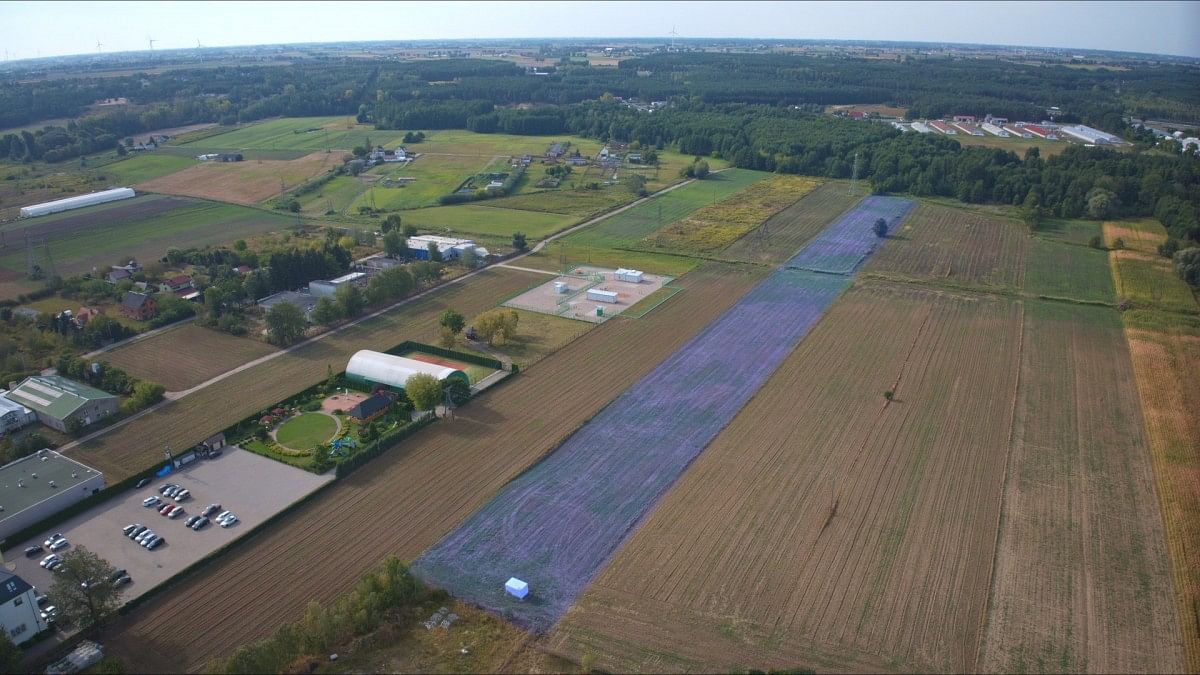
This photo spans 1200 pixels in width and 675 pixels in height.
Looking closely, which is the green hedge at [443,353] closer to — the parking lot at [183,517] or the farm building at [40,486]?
the parking lot at [183,517]

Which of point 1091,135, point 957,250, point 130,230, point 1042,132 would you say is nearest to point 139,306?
point 130,230

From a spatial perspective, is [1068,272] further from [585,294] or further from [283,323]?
[283,323]

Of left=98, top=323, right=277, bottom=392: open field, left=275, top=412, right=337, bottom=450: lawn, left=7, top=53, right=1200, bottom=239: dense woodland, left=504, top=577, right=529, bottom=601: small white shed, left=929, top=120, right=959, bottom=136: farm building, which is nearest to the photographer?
left=504, top=577, right=529, bottom=601: small white shed

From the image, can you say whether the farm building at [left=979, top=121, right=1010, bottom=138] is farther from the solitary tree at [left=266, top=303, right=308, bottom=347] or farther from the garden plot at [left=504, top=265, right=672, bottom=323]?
the solitary tree at [left=266, top=303, right=308, bottom=347]

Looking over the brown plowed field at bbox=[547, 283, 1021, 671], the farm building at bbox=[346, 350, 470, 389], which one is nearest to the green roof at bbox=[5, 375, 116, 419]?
the farm building at bbox=[346, 350, 470, 389]

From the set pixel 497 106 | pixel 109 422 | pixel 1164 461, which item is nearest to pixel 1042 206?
pixel 1164 461

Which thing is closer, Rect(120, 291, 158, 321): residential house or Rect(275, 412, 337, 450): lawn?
Rect(275, 412, 337, 450): lawn
